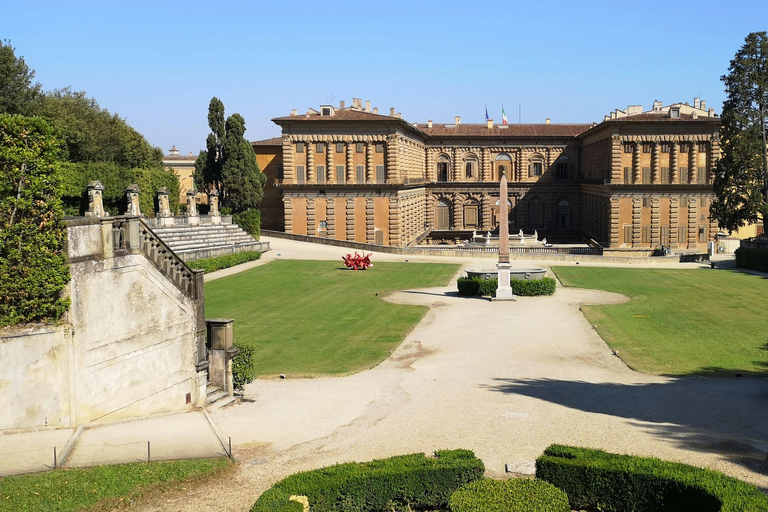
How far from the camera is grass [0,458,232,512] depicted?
12.8 m

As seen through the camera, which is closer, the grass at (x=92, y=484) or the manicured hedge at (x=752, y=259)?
the grass at (x=92, y=484)

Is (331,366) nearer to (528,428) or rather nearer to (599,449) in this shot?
(528,428)

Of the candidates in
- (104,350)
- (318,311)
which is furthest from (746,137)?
(104,350)

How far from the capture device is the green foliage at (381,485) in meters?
12.8

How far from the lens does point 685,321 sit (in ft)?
109

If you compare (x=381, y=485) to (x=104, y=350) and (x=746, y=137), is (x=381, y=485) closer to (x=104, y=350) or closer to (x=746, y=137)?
(x=104, y=350)

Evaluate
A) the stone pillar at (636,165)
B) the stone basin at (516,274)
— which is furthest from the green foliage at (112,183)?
the stone pillar at (636,165)

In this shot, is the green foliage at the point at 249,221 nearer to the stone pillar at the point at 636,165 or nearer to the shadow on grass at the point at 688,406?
the stone pillar at the point at 636,165

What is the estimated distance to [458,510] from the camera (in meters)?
12.0

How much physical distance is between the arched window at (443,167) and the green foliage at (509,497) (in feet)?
270

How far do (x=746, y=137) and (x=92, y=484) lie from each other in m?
57.7

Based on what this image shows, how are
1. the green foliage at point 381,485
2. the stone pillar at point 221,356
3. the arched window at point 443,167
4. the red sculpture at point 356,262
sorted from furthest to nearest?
the arched window at point 443,167 → the red sculpture at point 356,262 → the stone pillar at point 221,356 → the green foliage at point 381,485

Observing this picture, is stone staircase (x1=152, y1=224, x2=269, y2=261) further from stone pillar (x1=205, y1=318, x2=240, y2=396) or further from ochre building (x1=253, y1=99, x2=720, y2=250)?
stone pillar (x1=205, y1=318, x2=240, y2=396)

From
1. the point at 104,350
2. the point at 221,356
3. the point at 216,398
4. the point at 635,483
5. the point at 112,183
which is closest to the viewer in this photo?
the point at 635,483
